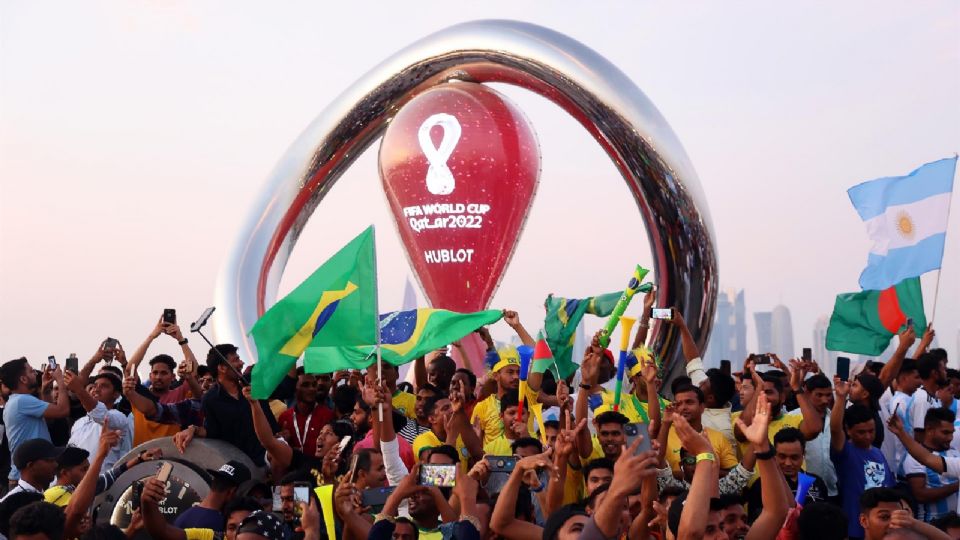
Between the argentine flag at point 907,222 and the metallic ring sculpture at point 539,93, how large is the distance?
289cm

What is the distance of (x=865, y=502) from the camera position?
6.80 m

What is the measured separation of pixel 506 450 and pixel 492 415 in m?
0.65

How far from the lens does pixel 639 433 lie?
7.36 metres

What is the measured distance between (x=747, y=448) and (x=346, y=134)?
11.1 meters

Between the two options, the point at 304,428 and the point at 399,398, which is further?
the point at 399,398

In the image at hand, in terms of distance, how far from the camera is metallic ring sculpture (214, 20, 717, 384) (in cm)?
1452

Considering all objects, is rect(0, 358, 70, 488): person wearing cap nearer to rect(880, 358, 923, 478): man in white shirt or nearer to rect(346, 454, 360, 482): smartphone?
rect(346, 454, 360, 482): smartphone

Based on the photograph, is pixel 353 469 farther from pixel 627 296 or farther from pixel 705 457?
pixel 627 296

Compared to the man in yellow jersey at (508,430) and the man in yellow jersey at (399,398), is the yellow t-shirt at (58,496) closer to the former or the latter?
the man in yellow jersey at (508,430)

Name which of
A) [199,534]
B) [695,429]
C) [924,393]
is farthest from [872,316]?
[199,534]

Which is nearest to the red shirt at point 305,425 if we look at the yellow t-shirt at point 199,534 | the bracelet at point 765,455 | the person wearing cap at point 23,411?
the person wearing cap at point 23,411

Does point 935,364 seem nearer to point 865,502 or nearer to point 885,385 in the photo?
point 885,385

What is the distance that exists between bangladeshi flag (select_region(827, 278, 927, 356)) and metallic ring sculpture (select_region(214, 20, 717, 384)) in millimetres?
2337

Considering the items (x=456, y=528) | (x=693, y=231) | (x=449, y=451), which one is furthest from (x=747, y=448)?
(x=693, y=231)
